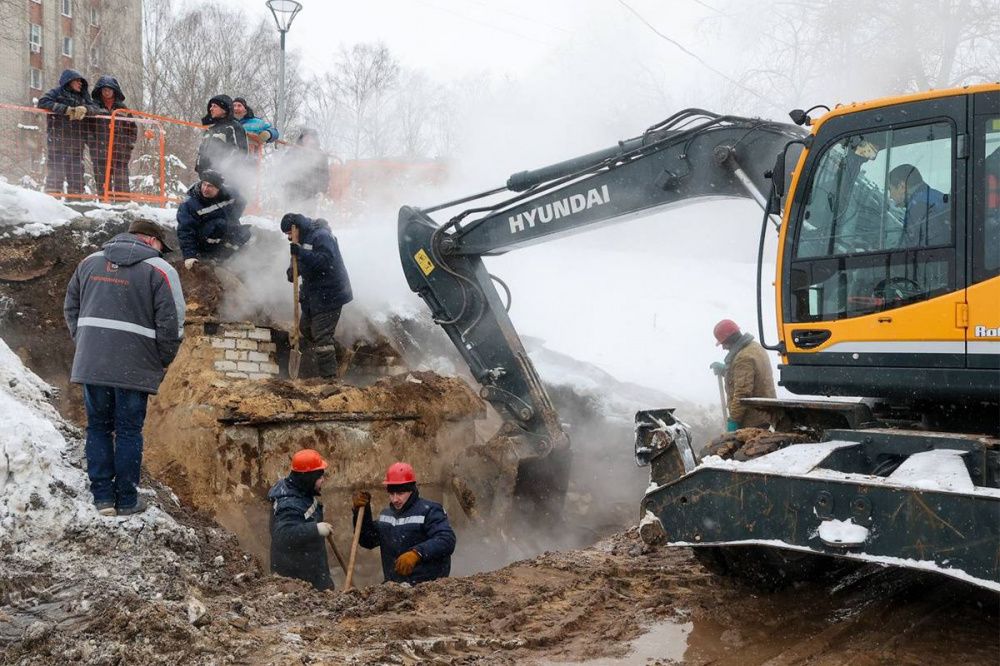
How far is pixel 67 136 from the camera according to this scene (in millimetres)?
10336

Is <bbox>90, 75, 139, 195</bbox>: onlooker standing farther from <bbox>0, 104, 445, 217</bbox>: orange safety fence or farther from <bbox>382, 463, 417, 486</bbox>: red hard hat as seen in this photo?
<bbox>382, 463, 417, 486</bbox>: red hard hat

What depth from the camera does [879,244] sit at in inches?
185

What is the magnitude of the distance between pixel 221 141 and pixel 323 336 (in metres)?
2.85

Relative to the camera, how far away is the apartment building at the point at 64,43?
84.5ft

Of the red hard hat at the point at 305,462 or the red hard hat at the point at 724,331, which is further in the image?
the red hard hat at the point at 724,331

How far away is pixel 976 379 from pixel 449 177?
11227 mm

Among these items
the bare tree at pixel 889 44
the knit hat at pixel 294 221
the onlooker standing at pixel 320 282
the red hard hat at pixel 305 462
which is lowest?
the red hard hat at pixel 305 462

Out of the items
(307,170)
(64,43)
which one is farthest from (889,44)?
(64,43)

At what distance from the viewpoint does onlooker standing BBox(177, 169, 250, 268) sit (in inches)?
334

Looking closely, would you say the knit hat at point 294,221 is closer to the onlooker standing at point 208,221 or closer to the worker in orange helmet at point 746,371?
the onlooker standing at point 208,221

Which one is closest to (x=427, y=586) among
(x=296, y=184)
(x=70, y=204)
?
(x=70, y=204)

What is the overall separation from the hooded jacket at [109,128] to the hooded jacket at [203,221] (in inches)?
100

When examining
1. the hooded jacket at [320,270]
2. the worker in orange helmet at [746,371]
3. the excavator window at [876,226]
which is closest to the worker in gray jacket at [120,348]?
the hooded jacket at [320,270]

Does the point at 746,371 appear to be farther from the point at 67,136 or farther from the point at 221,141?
the point at 67,136
